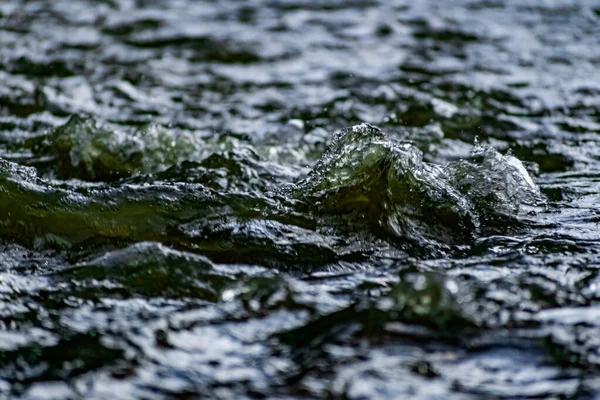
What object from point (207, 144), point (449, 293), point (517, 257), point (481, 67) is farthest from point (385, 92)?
point (449, 293)

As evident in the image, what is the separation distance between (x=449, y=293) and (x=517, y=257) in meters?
0.45

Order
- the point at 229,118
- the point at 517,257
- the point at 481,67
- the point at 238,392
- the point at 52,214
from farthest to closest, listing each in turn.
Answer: the point at 481,67
the point at 229,118
the point at 52,214
the point at 517,257
the point at 238,392

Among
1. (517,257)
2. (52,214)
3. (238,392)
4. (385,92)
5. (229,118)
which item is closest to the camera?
(238,392)

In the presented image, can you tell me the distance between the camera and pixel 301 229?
271cm

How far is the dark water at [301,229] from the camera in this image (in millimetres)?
1932

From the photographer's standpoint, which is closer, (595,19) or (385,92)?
(385,92)

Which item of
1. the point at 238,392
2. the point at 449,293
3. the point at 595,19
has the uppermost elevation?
the point at 595,19

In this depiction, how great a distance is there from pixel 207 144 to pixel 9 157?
2.75ft

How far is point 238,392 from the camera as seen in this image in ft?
6.04

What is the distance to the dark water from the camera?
1.93 m

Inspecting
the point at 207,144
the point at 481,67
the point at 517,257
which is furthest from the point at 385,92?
the point at 517,257

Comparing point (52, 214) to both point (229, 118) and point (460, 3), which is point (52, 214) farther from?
point (460, 3)

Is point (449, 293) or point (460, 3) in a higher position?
point (460, 3)

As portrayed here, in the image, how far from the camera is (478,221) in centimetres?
279
